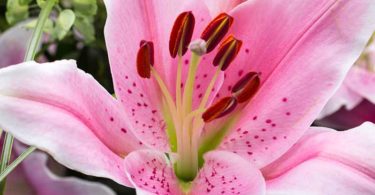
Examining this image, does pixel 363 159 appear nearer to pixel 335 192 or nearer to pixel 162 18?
pixel 335 192

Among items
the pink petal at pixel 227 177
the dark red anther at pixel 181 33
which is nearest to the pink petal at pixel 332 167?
the pink petal at pixel 227 177

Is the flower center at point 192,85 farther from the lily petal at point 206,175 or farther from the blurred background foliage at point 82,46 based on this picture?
the blurred background foliage at point 82,46

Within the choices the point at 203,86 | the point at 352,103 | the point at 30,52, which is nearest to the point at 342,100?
the point at 352,103

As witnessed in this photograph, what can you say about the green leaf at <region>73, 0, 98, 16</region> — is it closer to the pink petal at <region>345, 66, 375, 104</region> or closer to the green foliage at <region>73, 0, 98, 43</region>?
the green foliage at <region>73, 0, 98, 43</region>

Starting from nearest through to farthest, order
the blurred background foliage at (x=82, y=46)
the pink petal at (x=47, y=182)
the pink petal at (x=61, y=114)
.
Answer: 1. the pink petal at (x=61, y=114)
2. the pink petal at (x=47, y=182)
3. the blurred background foliage at (x=82, y=46)

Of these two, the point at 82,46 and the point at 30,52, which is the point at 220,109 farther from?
the point at 82,46

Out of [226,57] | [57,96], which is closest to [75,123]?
[57,96]
